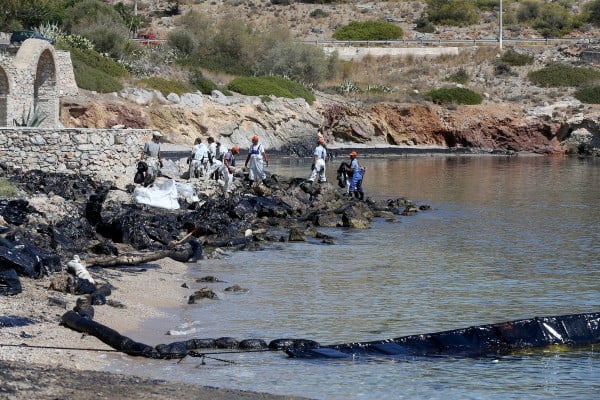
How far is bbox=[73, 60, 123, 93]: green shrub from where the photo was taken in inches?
1750

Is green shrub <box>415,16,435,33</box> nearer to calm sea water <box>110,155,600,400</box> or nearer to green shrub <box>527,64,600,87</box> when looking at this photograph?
green shrub <box>527,64,600,87</box>

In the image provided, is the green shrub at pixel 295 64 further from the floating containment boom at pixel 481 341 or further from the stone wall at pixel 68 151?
the floating containment boom at pixel 481 341

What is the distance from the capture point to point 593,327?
13.4m

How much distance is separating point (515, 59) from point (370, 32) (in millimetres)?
14041

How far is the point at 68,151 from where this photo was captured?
2562 cm

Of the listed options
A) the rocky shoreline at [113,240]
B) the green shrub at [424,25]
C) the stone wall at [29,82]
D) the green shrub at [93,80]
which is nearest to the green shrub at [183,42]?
the green shrub at [93,80]

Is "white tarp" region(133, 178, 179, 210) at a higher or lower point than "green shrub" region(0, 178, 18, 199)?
lower

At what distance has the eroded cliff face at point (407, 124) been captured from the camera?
51688 millimetres

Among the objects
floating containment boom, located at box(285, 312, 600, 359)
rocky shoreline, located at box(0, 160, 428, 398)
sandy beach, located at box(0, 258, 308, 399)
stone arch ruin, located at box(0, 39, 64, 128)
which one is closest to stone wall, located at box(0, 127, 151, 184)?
rocky shoreline, located at box(0, 160, 428, 398)

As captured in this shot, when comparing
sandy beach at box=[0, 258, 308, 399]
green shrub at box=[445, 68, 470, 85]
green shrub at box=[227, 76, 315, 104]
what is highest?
green shrub at box=[445, 68, 470, 85]

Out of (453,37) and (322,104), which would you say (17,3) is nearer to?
(322,104)

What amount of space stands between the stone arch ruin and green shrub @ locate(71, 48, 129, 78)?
8532 mm

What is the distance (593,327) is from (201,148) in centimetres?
1714

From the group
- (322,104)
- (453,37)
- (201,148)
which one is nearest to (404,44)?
(453,37)
